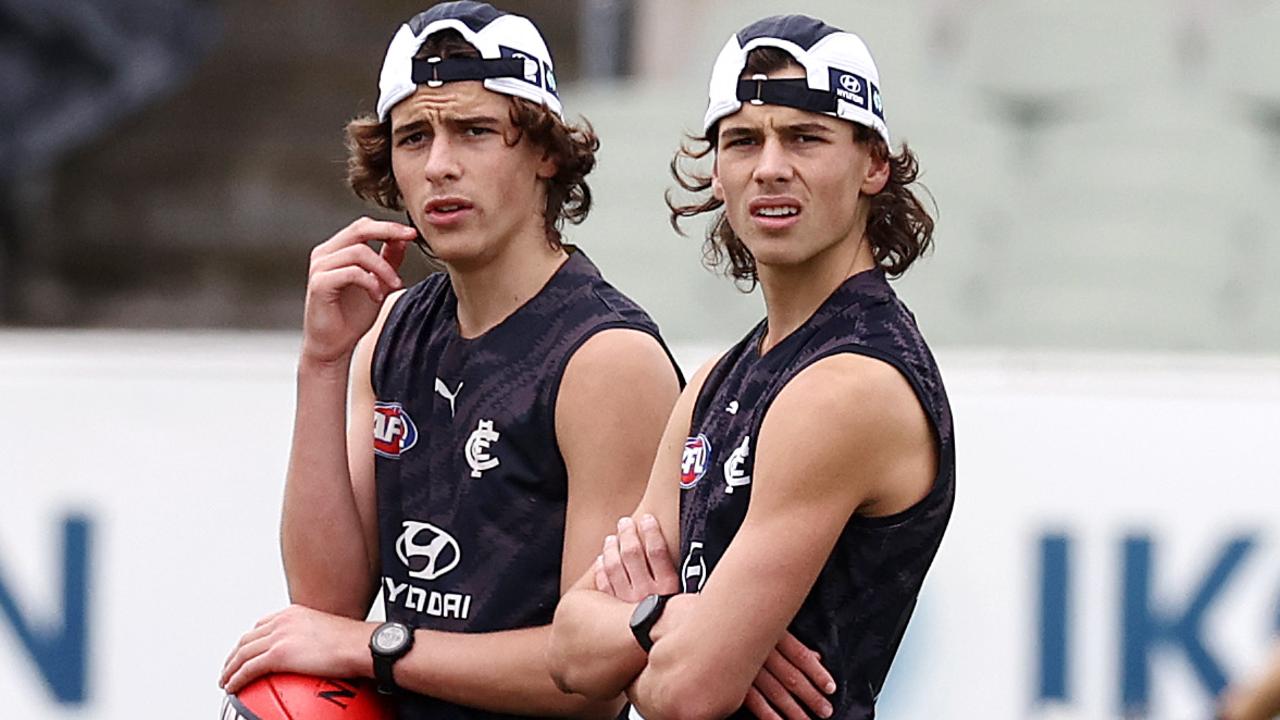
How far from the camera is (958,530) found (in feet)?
17.8

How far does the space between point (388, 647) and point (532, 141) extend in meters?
0.81

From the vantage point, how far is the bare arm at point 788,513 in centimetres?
267

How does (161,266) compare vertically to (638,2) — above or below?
below

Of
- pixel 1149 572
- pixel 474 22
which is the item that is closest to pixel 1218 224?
pixel 1149 572

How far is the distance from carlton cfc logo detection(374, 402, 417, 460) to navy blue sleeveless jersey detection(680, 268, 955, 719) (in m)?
0.55

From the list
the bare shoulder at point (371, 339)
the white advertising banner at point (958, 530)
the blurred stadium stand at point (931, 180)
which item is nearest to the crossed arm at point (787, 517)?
the bare shoulder at point (371, 339)

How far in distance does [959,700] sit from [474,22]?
9.39 feet

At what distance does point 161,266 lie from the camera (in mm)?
9047

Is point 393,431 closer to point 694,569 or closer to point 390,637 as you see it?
point 390,637

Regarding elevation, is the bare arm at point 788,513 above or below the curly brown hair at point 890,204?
below

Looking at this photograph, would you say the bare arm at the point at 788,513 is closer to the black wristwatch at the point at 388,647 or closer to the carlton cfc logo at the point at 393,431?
the black wristwatch at the point at 388,647

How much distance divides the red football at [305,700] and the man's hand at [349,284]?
51cm

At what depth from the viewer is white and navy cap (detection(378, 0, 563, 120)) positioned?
10.3 ft

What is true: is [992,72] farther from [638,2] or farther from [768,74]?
[768,74]
